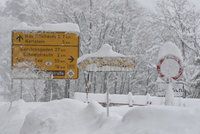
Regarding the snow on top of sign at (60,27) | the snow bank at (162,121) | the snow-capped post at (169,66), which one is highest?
the snow on top of sign at (60,27)

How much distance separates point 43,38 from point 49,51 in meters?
0.65

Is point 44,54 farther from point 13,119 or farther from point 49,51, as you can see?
point 13,119

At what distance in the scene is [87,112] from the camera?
38.7ft

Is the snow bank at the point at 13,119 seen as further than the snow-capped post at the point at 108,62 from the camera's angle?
Yes

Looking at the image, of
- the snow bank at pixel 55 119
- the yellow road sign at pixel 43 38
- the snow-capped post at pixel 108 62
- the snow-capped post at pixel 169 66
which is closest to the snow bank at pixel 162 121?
the snow-capped post at pixel 169 66

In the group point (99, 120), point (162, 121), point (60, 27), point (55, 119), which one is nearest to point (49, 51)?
point (60, 27)

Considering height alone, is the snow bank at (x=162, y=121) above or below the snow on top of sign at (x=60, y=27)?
below

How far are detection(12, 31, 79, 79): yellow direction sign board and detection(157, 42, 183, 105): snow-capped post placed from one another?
35.4 feet

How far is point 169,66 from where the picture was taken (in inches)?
420

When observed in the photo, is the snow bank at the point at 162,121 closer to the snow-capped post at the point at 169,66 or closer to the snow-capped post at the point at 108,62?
the snow-capped post at the point at 169,66

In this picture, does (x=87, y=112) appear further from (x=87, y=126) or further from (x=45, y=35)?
(x=45, y=35)

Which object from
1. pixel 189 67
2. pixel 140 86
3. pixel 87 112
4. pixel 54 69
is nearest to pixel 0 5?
pixel 140 86

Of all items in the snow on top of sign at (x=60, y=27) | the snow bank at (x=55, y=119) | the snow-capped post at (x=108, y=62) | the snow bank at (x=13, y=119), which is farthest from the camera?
the snow on top of sign at (x=60, y=27)

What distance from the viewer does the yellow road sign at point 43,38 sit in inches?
840
